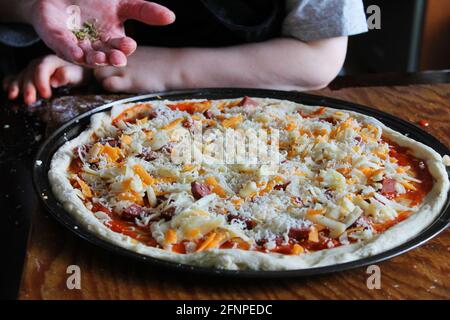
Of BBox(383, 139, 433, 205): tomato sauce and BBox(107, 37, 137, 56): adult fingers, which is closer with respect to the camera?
BBox(383, 139, 433, 205): tomato sauce

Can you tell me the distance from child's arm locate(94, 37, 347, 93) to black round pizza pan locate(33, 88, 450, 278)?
115mm

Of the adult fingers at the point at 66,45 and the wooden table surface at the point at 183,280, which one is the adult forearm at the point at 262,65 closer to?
the adult fingers at the point at 66,45

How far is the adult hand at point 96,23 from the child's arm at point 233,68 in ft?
0.53

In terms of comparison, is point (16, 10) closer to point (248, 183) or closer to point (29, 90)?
point (29, 90)

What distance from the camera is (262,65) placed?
1869 mm

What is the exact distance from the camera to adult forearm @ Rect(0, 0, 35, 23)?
77.4 inches

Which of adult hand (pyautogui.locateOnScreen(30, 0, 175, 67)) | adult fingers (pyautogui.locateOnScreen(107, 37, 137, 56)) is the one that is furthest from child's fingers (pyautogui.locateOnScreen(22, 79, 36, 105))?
adult fingers (pyautogui.locateOnScreen(107, 37, 137, 56))

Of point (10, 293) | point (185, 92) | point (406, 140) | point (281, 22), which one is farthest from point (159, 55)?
point (10, 293)

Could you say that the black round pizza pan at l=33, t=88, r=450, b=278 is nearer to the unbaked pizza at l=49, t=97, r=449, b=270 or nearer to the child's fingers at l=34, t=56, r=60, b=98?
the unbaked pizza at l=49, t=97, r=449, b=270

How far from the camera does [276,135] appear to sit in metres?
1.53

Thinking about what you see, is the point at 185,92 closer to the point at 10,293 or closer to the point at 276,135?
the point at 276,135

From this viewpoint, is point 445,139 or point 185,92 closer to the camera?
point 445,139

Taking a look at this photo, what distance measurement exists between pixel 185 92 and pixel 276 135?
348mm
